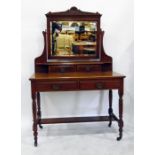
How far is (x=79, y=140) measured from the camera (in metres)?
2.39

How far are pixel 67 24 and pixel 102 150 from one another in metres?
1.44

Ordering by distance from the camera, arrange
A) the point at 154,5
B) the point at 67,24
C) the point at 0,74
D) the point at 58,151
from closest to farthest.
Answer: the point at 0,74 < the point at 154,5 < the point at 58,151 < the point at 67,24

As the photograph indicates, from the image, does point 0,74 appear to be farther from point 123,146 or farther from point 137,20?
point 123,146

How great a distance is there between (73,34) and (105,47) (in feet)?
1.47

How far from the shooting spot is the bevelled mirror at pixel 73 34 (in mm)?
2625

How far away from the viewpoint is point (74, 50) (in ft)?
8.76

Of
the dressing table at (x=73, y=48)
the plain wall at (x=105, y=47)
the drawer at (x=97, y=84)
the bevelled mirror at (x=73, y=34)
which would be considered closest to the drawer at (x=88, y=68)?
the dressing table at (x=73, y=48)

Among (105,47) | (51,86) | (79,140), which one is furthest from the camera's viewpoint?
Answer: (105,47)

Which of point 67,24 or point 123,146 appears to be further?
point 67,24

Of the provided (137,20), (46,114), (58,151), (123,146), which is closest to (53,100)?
(46,114)

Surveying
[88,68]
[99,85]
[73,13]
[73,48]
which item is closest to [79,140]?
[99,85]

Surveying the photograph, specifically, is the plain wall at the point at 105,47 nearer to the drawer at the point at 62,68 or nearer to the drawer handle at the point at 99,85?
the drawer at the point at 62,68

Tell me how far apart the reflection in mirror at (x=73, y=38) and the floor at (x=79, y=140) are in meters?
0.90

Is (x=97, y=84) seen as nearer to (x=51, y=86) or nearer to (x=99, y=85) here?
(x=99, y=85)
